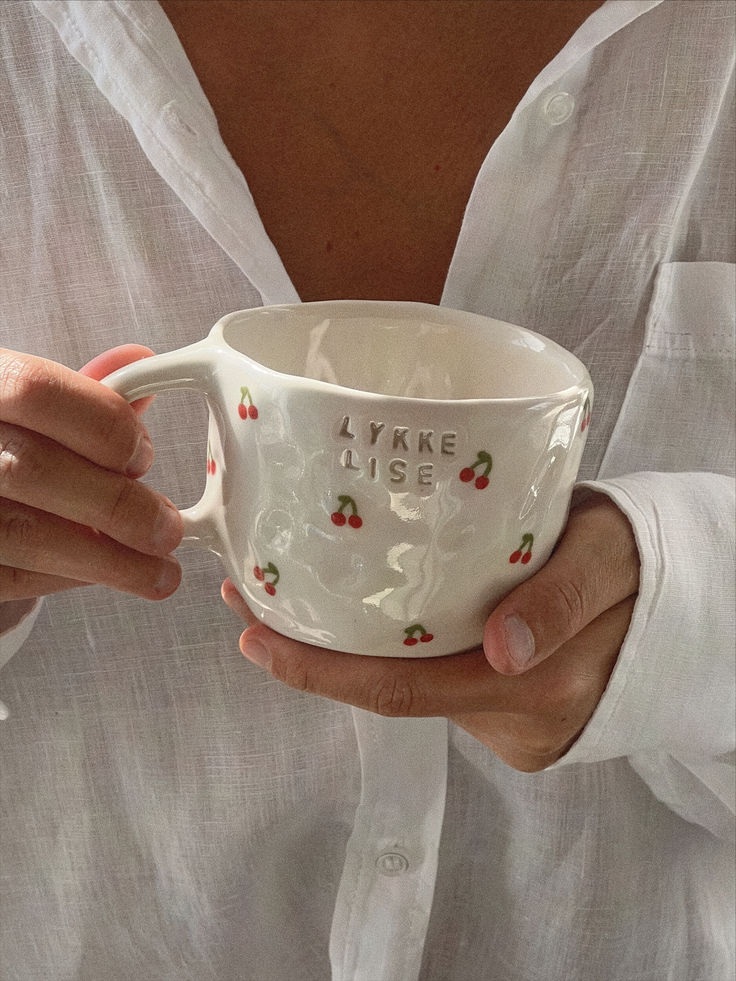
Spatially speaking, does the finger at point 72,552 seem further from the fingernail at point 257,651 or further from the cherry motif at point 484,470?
the cherry motif at point 484,470

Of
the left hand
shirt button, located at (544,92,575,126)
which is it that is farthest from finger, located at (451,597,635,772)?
shirt button, located at (544,92,575,126)

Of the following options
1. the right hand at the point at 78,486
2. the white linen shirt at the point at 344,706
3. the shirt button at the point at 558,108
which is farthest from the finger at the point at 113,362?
the shirt button at the point at 558,108

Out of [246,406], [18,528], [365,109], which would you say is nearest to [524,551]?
[246,406]

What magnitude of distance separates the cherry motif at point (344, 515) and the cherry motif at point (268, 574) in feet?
0.16

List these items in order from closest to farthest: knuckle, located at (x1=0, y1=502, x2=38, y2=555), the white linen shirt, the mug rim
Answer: the mug rim → knuckle, located at (x1=0, y1=502, x2=38, y2=555) → the white linen shirt

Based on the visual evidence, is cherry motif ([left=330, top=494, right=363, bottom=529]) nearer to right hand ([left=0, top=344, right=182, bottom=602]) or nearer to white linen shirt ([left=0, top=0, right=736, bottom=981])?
right hand ([left=0, top=344, right=182, bottom=602])

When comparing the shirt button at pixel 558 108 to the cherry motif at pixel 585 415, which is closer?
the cherry motif at pixel 585 415

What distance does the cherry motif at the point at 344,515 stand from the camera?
0.36m

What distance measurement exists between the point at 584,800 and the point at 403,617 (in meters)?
0.37

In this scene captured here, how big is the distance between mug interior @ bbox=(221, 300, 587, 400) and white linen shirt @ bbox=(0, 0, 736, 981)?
0.08 m

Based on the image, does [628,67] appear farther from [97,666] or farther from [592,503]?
[97,666]

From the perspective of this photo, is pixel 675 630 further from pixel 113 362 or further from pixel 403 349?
pixel 113 362

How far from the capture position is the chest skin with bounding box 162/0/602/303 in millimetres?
604

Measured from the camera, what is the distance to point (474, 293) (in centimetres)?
60
